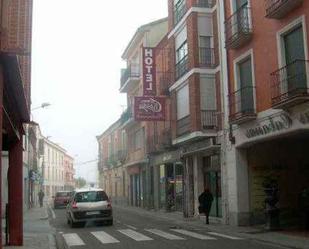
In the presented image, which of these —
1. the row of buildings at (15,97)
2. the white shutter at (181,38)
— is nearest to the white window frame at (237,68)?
the white shutter at (181,38)

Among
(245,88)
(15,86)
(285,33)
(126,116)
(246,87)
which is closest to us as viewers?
(15,86)

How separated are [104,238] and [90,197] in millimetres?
6220

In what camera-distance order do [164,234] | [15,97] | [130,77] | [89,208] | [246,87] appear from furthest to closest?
[130,77] → [89,208] → [246,87] → [164,234] → [15,97]

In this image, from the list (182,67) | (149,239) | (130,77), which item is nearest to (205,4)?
(182,67)

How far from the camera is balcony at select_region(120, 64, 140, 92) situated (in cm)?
4450

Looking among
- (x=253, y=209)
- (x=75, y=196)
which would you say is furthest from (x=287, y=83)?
(x=75, y=196)

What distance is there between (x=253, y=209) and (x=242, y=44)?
6450mm

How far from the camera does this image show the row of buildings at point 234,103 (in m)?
18.6

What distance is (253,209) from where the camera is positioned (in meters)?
22.9

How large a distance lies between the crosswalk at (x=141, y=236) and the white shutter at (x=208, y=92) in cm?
688

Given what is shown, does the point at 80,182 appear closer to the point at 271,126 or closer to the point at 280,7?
the point at 271,126

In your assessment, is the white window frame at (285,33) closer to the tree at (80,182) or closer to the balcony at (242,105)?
the balcony at (242,105)

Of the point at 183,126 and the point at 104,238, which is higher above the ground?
the point at 183,126

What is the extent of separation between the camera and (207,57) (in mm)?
26609
